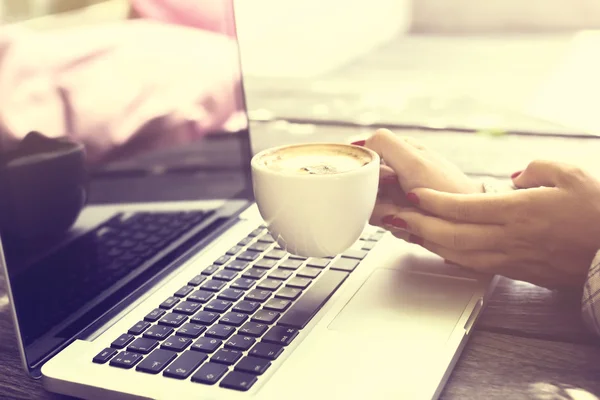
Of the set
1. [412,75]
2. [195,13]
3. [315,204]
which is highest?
[195,13]

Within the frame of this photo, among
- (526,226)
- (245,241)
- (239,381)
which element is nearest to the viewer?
(239,381)

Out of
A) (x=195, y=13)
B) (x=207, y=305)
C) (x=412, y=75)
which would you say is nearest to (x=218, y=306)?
(x=207, y=305)

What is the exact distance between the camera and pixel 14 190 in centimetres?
47

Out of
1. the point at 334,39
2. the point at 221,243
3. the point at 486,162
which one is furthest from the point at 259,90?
the point at 334,39

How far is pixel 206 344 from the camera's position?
1.57 ft

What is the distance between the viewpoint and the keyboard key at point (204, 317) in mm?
509

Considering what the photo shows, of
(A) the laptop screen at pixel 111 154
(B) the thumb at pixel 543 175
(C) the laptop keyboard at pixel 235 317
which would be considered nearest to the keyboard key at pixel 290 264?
(C) the laptop keyboard at pixel 235 317

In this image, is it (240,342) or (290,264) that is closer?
(240,342)

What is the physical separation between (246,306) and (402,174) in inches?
7.2

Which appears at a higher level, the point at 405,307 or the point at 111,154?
the point at 111,154

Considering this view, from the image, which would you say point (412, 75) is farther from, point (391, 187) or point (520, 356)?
point (520, 356)

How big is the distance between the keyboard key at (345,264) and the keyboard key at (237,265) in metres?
0.08

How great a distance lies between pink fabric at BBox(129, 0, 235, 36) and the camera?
2.15ft

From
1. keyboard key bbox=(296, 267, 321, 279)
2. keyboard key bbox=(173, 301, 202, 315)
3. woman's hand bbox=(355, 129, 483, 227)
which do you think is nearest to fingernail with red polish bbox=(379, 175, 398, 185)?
woman's hand bbox=(355, 129, 483, 227)
